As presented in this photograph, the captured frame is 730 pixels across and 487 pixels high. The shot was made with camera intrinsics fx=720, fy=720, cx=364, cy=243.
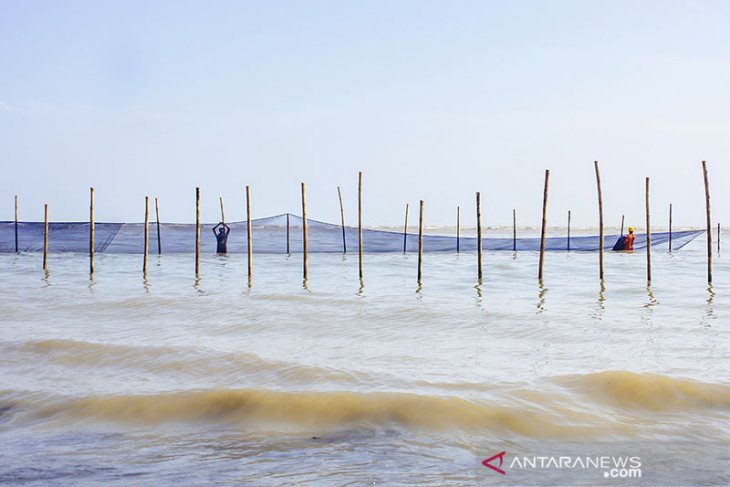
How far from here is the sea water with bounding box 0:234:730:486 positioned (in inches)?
146

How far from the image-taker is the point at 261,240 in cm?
2500

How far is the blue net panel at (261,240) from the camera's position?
21.3 metres

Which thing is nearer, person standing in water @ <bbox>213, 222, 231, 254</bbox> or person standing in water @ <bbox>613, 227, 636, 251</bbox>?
person standing in water @ <bbox>213, 222, 231, 254</bbox>

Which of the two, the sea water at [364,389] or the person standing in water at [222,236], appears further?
the person standing in water at [222,236]

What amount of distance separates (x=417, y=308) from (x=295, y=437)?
570 centimetres

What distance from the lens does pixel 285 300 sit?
10945 mm

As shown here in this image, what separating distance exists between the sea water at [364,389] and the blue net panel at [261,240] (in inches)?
414

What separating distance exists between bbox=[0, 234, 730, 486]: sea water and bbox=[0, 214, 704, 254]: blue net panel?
34.5 ft

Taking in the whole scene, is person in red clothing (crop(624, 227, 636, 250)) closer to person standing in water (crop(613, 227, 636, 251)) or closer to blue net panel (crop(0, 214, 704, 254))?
person standing in water (crop(613, 227, 636, 251))

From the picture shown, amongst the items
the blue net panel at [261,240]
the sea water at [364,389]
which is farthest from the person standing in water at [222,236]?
the sea water at [364,389]

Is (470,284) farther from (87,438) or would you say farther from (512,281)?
(87,438)

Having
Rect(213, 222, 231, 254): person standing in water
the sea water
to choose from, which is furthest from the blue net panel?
the sea water

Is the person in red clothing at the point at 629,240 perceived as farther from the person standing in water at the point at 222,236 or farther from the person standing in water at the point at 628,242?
the person standing in water at the point at 222,236

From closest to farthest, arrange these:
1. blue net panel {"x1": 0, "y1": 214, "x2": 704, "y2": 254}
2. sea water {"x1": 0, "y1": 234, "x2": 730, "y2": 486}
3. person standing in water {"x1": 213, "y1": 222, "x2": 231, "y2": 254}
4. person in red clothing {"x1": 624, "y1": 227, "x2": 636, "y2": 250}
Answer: sea water {"x1": 0, "y1": 234, "x2": 730, "y2": 486} → person standing in water {"x1": 213, "y1": 222, "x2": 231, "y2": 254} → person in red clothing {"x1": 624, "y1": 227, "x2": 636, "y2": 250} → blue net panel {"x1": 0, "y1": 214, "x2": 704, "y2": 254}
